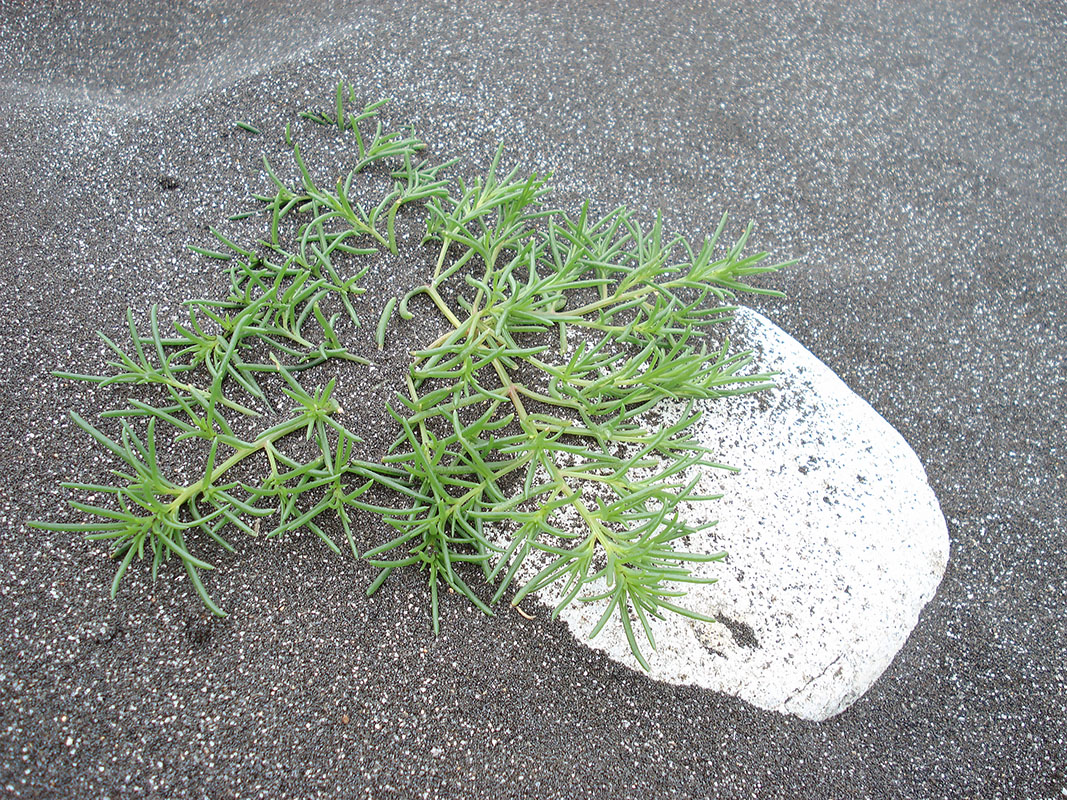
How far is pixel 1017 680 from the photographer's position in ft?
5.58

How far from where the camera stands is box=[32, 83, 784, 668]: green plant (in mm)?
1454

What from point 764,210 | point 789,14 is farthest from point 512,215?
point 789,14

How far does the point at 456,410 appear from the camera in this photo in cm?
157

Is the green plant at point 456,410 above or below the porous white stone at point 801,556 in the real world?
above

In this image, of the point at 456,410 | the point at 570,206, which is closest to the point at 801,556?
the point at 456,410

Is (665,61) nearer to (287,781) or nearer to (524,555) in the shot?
(524,555)

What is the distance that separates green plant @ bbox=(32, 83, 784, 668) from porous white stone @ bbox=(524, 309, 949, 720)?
0.07 m

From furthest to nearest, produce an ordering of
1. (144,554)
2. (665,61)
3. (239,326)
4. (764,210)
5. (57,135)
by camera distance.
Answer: (665,61), (764,210), (57,135), (239,326), (144,554)

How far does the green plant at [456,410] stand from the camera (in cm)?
145

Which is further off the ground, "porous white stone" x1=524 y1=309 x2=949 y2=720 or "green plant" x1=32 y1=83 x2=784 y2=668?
"green plant" x1=32 y1=83 x2=784 y2=668

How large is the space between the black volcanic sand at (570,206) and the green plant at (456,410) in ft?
0.31

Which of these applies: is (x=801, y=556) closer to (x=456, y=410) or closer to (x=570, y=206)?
(x=456, y=410)

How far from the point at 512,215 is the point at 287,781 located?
128 centimetres

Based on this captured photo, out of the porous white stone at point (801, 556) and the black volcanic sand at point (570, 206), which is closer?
the black volcanic sand at point (570, 206)
